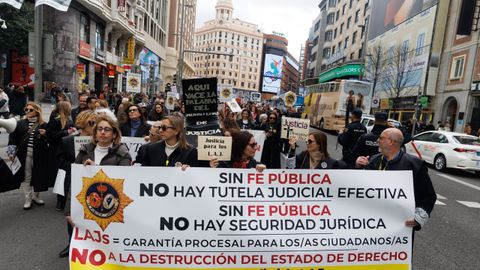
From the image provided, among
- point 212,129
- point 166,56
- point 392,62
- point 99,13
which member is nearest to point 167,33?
point 166,56

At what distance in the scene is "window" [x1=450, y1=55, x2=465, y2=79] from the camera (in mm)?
25594

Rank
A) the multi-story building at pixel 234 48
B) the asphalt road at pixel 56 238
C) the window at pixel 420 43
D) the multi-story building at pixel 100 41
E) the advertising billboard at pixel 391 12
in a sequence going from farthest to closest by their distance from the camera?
the multi-story building at pixel 234 48
the advertising billboard at pixel 391 12
the window at pixel 420 43
the multi-story building at pixel 100 41
the asphalt road at pixel 56 238

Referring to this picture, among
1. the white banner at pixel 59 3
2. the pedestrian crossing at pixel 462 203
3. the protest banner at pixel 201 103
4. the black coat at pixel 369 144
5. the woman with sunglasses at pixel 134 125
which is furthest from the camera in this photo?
the white banner at pixel 59 3

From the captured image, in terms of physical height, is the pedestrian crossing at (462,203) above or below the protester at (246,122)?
below

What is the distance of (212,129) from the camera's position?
235 inches

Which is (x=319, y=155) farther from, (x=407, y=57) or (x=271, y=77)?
(x=271, y=77)

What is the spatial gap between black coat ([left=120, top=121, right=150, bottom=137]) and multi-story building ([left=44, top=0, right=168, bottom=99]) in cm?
1873

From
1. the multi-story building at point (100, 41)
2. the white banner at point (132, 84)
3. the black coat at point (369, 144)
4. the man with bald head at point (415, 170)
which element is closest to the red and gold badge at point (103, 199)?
the man with bald head at point (415, 170)

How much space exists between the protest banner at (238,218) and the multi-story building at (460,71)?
2422cm

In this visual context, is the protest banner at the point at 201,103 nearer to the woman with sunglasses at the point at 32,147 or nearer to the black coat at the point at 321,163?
the black coat at the point at 321,163

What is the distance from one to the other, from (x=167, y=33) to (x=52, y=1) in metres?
54.7

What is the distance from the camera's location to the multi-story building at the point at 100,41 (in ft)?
78.6

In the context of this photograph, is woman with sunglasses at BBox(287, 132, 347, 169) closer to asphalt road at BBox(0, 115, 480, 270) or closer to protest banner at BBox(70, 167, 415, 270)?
protest banner at BBox(70, 167, 415, 270)

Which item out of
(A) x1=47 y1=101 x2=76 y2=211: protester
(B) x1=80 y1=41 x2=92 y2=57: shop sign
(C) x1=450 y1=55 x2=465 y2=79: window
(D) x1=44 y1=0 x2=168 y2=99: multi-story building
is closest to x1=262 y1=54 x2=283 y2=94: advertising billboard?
(D) x1=44 y1=0 x2=168 y2=99: multi-story building
